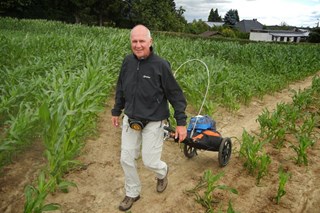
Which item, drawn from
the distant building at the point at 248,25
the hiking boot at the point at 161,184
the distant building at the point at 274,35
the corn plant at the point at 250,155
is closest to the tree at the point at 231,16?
the distant building at the point at 248,25

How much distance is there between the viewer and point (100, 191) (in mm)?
3512

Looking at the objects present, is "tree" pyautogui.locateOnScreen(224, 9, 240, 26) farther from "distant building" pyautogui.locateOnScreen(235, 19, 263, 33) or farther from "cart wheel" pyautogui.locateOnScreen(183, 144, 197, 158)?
"cart wheel" pyautogui.locateOnScreen(183, 144, 197, 158)

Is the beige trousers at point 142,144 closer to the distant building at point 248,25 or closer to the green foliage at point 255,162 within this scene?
→ the green foliage at point 255,162

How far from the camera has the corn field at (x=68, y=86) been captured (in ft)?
10.6

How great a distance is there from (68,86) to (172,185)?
205cm

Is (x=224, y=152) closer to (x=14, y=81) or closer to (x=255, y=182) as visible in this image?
(x=255, y=182)

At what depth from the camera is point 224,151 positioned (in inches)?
165

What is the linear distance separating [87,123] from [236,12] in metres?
128

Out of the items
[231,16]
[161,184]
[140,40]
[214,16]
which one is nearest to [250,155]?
[161,184]

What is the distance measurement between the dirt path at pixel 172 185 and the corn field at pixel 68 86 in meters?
0.22

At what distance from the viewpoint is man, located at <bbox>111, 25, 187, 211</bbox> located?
291 cm

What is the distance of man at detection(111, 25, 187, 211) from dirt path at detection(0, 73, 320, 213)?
43cm

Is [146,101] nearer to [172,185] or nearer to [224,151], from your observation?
[172,185]

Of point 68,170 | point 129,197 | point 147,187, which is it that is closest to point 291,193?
point 147,187
